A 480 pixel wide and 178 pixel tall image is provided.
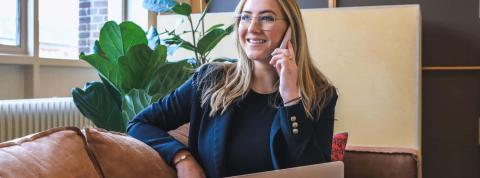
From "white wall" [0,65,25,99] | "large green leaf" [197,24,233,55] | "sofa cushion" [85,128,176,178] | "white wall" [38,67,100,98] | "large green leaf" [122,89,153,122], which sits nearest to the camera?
"sofa cushion" [85,128,176,178]

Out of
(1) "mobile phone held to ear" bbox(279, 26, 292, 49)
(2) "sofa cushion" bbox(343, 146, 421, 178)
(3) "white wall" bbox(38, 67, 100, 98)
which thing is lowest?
(2) "sofa cushion" bbox(343, 146, 421, 178)

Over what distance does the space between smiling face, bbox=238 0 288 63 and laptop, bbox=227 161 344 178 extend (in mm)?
568

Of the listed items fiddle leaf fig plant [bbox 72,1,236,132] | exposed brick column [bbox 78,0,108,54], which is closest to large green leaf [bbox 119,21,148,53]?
fiddle leaf fig plant [bbox 72,1,236,132]

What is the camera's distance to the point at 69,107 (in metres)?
2.65

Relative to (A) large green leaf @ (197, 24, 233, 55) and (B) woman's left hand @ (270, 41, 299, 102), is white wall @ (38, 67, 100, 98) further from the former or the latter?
(B) woman's left hand @ (270, 41, 299, 102)

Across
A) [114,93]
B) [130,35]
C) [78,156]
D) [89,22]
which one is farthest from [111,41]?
[89,22]

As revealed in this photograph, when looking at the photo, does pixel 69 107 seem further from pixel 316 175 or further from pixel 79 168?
pixel 316 175

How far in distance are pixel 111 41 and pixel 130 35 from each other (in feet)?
→ 0.27

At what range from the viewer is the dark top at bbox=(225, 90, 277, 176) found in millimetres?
1275

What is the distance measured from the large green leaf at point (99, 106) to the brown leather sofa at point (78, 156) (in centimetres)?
85

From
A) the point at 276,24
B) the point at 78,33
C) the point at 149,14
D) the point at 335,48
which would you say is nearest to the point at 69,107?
the point at 78,33

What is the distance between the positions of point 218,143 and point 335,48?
169 centimetres

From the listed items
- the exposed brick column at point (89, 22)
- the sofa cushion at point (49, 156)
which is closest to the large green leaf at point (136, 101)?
the sofa cushion at point (49, 156)

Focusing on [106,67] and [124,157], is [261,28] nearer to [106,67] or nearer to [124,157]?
[124,157]
